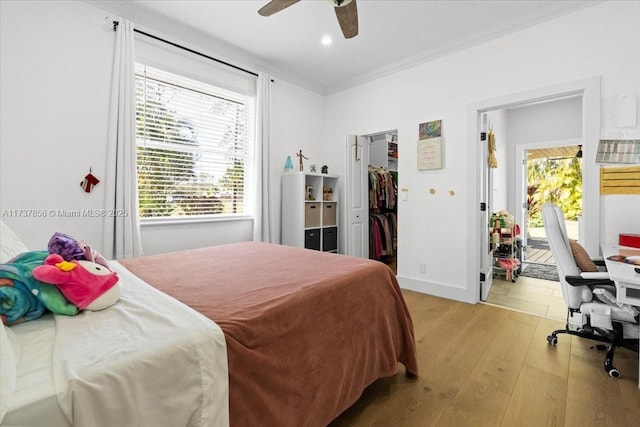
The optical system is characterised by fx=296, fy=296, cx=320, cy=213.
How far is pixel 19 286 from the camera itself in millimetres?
939

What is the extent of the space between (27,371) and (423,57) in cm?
400

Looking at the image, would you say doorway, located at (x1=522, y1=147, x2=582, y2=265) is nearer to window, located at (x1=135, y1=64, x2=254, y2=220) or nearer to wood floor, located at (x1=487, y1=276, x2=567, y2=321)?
wood floor, located at (x1=487, y1=276, x2=567, y2=321)

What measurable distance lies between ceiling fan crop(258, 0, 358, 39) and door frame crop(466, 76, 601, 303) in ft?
5.63

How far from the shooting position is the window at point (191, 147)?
2.89 metres

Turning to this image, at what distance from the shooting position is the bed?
752 millimetres

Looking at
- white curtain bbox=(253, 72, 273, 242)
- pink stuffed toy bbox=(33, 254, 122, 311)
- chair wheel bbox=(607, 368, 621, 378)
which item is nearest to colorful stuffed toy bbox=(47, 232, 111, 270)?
pink stuffed toy bbox=(33, 254, 122, 311)

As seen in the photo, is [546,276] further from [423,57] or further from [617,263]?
[423,57]

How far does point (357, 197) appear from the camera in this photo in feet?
13.9

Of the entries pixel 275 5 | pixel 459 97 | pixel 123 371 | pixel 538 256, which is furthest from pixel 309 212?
pixel 538 256

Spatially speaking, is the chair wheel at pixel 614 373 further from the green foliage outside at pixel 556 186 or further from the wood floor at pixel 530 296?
the green foliage outside at pixel 556 186

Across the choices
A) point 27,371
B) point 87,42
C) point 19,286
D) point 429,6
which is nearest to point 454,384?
point 27,371

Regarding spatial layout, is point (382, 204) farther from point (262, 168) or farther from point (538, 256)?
point (538, 256)

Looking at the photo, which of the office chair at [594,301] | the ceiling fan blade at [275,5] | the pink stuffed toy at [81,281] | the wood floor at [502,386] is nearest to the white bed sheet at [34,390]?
the pink stuffed toy at [81,281]

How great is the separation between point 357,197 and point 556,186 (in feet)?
20.3
